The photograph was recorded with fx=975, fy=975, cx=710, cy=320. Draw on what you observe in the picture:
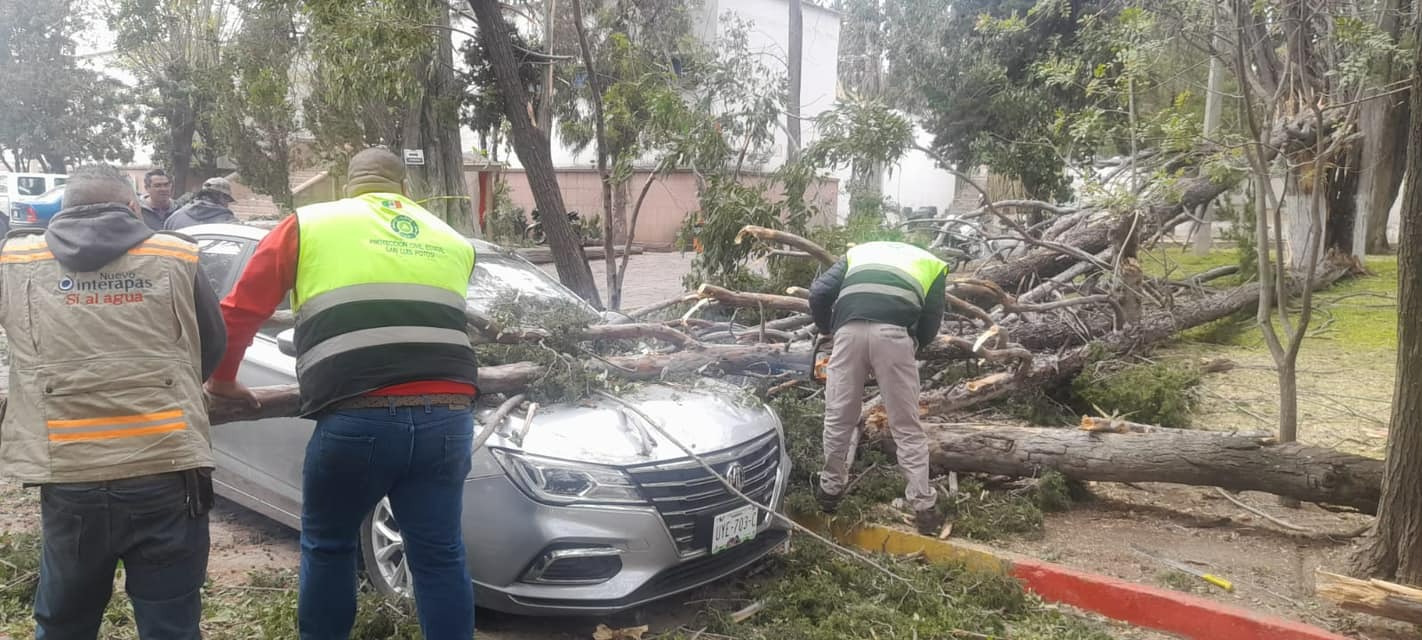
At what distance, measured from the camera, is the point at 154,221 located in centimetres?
826

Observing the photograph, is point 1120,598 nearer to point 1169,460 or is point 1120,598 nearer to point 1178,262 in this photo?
point 1169,460

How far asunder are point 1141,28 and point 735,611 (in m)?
4.78

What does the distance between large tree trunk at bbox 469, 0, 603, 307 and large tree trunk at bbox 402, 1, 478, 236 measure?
8.50ft

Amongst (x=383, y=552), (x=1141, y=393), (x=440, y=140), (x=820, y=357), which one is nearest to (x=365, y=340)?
(x=383, y=552)

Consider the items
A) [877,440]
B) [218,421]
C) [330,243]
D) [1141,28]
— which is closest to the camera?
[330,243]

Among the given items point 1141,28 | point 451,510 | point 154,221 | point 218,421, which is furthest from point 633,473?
point 154,221

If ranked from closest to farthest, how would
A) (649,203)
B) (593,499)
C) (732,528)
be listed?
1. (593,499)
2. (732,528)
3. (649,203)

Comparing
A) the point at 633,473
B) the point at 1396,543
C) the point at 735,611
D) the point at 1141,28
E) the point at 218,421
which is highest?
the point at 1141,28

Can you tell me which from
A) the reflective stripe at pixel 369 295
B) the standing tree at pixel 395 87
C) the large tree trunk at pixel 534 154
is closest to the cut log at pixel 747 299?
the standing tree at pixel 395 87

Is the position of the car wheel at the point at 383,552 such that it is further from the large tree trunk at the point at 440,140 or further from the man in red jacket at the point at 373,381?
the large tree trunk at the point at 440,140

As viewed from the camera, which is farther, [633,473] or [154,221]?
[154,221]

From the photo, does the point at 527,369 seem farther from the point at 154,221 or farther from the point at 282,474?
the point at 154,221

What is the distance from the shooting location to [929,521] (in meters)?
4.91

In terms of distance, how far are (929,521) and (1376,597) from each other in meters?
1.87
